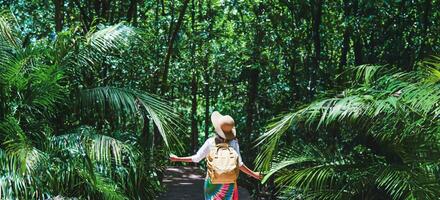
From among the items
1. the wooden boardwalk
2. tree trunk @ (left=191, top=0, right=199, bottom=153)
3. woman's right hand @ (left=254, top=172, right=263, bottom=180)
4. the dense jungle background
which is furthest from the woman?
tree trunk @ (left=191, top=0, right=199, bottom=153)

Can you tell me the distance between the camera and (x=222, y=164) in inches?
203

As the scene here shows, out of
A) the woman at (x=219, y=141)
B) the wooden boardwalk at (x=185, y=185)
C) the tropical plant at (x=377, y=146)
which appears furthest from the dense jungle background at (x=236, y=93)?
the wooden boardwalk at (x=185, y=185)

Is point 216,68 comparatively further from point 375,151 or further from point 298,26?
point 375,151

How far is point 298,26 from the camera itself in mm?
10438

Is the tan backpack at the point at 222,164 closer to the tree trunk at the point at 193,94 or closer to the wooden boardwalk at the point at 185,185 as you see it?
the wooden boardwalk at the point at 185,185

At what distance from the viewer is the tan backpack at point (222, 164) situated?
515cm

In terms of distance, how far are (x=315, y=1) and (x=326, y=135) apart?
228 cm

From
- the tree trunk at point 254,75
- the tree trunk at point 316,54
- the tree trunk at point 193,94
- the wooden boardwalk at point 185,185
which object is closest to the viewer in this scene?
the wooden boardwalk at point 185,185

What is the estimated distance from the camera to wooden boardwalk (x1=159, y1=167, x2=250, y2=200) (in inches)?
352

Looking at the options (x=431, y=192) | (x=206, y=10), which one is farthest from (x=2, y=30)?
(x=206, y=10)

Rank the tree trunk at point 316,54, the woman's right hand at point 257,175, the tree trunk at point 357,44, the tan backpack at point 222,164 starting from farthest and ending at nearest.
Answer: the tree trunk at point 316,54 < the tree trunk at point 357,44 < the woman's right hand at point 257,175 < the tan backpack at point 222,164

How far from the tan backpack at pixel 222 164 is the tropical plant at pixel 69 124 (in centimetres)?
97

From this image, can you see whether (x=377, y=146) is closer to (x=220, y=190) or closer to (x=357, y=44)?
(x=220, y=190)

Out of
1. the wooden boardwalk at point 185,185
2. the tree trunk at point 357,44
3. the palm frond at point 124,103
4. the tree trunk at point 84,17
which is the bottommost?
the wooden boardwalk at point 185,185
